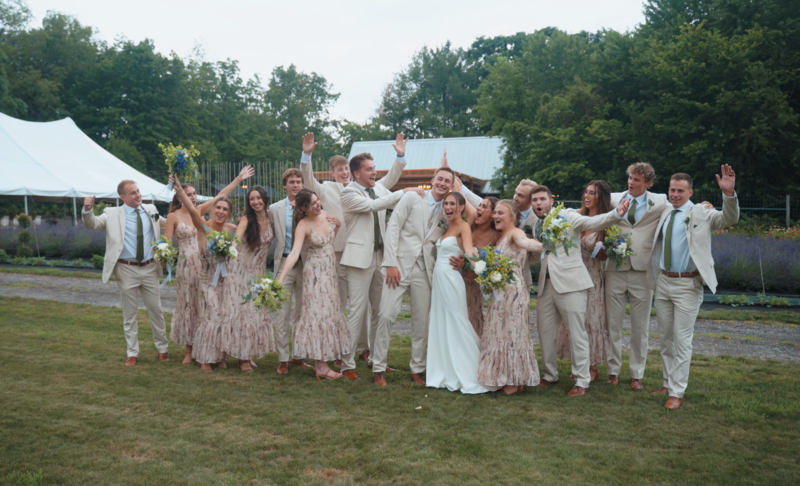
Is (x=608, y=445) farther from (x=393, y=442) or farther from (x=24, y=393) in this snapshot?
(x=24, y=393)

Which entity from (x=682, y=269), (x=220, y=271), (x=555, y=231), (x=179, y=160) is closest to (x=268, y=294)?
(x=220, y=271)

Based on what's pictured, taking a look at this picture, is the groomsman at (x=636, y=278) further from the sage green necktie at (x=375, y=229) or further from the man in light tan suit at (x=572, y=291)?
the sage green necktie at (x=375, y=229)

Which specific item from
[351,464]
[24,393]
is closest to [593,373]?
[351,464]

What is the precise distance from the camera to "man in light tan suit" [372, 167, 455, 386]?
623 cm

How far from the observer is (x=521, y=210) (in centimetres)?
683

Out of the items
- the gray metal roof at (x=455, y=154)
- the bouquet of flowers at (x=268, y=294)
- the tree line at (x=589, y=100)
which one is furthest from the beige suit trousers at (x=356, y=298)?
the gray metal roof at (x=455, y=154)

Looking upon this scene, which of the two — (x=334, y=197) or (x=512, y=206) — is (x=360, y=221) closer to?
(x=334, y=197)

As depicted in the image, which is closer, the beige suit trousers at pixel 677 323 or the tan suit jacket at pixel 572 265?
the beige suit trousers at pixel 677 323

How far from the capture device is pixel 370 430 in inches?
190

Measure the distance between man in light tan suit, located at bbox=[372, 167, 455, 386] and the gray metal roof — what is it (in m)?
24.9

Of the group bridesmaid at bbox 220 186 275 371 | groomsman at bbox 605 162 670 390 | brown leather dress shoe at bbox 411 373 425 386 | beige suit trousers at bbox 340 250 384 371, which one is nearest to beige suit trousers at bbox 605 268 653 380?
groomsman at bbox 605 162 670 390

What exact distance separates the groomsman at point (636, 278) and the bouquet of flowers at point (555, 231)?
0.85m

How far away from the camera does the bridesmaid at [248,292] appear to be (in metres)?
6.83

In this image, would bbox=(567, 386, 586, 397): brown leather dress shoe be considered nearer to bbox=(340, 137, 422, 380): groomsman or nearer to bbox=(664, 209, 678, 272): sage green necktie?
bbox=(664, 209, 678, 272): sage green necktie
